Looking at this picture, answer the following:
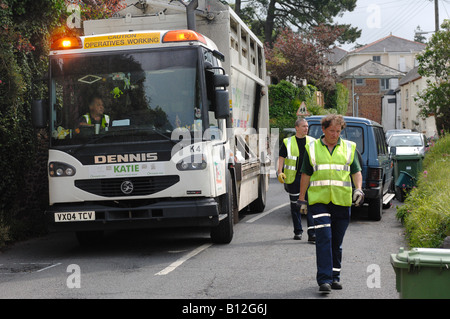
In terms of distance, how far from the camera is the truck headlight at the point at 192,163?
8891mm

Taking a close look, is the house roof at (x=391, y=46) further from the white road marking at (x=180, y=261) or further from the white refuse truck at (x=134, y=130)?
the white refuse truck at (x=134, y=130)

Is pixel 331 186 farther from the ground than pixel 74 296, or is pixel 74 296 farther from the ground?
pixel 331 186

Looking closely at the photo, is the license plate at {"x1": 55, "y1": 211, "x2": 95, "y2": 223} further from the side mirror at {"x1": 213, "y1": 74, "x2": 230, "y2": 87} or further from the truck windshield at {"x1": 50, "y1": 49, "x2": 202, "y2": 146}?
the side mirror at {"x1": 213, "y1": 74, "x2": 230, "y2": 87}

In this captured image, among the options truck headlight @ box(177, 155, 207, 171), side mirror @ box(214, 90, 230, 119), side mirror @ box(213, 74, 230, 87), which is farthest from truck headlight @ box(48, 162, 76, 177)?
side mirror @ box(213, 74, 230, 87)

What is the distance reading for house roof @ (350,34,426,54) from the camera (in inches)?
3526

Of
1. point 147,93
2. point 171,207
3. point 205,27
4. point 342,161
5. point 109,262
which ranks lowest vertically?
point 109,262

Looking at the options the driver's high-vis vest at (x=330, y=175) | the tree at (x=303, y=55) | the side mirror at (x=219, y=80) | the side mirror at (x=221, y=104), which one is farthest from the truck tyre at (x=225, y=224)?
the tree at (x=303, y=55)

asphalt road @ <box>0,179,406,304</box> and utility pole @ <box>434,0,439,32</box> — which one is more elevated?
utility pole @ <box>434,0,439,32</box>

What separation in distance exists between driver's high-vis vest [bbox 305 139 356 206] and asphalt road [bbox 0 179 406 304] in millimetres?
906

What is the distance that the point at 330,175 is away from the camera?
6.83 m

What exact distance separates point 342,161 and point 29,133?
255 inches
